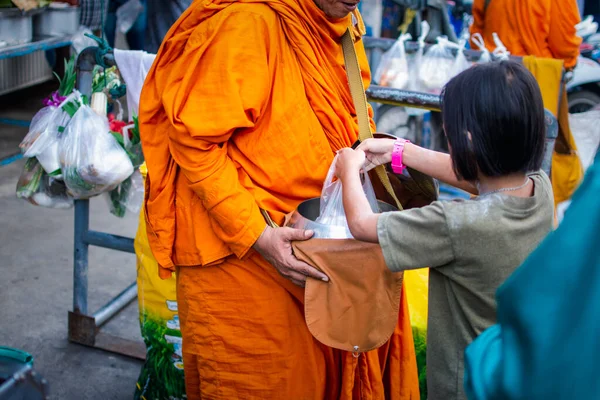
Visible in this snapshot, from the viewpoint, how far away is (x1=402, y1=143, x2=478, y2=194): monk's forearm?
1988 millimetres

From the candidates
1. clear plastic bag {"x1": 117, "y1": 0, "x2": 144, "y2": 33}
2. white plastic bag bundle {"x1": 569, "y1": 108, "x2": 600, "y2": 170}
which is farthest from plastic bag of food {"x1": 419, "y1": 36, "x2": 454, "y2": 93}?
clear plastic bag {"x1": 117, "y1": 0, "x2": 144, "y2": 33}

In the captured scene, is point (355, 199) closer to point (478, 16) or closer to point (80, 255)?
point (80, 255)

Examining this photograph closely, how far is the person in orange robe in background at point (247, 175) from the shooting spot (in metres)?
1.96

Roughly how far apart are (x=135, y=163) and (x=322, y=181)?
1097mm

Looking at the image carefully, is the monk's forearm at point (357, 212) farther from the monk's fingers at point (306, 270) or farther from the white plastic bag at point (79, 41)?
the white plastic bag at point (79, 41)

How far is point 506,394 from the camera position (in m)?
0.78

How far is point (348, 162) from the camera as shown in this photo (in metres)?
1.85

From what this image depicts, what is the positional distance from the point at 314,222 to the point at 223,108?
0.39 m

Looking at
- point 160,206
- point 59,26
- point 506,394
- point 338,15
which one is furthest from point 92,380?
point 59,26

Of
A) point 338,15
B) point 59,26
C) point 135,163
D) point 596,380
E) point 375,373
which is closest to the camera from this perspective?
point 596,380

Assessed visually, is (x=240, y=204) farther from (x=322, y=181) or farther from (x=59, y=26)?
(x=59, y=26)

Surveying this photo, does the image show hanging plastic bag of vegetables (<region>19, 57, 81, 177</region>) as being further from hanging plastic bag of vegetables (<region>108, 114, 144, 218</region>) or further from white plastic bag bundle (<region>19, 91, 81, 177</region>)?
hanging plastic bag of vegetables (<region>108, 114, 144, 218</region>)

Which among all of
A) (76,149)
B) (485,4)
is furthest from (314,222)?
(485,4)

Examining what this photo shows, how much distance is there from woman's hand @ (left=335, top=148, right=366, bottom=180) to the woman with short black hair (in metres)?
0.16
